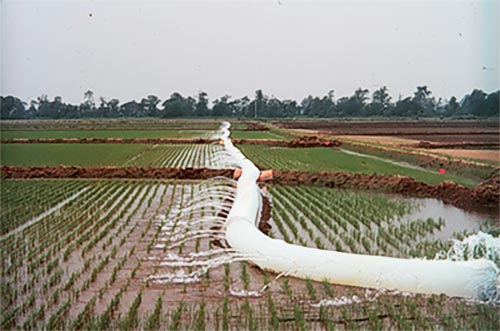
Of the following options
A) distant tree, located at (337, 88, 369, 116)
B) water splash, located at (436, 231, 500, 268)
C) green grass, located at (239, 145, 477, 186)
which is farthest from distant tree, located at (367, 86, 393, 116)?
water splash, located at (436, 231, 500, 268)

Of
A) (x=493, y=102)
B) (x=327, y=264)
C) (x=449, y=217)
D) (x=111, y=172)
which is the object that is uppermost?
(x=493, y=102)

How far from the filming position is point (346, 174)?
7.88 meters

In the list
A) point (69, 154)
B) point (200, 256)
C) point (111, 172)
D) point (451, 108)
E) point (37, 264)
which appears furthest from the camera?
point (451, 108)

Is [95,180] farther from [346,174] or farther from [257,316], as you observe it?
[257,316]

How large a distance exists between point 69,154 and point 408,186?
6.91 metres

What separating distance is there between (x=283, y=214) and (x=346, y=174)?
2639 mm

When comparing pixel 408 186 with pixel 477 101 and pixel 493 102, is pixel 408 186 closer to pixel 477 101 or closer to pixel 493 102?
pixel 493 102

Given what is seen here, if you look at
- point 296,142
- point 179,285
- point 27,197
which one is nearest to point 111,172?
point 27,197

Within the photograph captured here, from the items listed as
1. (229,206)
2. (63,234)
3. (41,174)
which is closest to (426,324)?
(63,234)

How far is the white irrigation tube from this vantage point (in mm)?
2797

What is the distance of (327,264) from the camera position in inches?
123

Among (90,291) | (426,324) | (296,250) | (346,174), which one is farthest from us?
(346,174)

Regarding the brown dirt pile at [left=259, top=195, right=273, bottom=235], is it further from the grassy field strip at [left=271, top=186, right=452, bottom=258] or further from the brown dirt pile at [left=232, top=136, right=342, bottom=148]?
the brown dirt pile at [left=232, top=136, right=342, bottom=148]

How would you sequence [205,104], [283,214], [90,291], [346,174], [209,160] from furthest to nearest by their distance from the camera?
[205,104] < [209,160] < [346,174] < [283,214] < [90,291]
